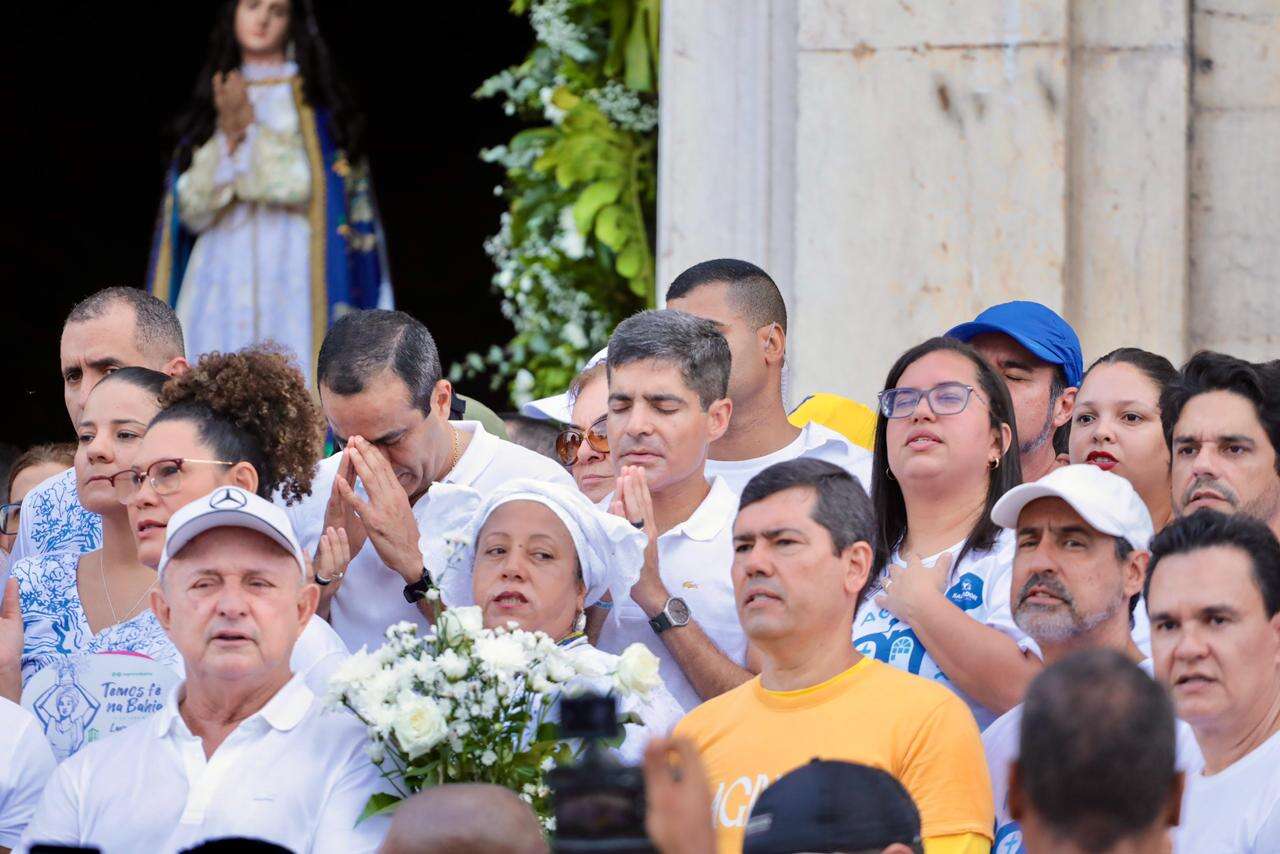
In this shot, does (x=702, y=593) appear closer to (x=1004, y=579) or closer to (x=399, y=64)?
(x=1004, y=579)

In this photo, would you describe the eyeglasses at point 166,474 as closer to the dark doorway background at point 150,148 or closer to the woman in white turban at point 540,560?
the woman in white turban at point 540,560

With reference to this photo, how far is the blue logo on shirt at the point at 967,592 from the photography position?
5469 mm

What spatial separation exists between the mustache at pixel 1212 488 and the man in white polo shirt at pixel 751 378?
1.23 m

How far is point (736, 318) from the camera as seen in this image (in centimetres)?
681

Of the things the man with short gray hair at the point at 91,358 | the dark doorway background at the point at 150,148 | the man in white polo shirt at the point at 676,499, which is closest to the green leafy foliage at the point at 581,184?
the dark doorway background at the point at 150,148

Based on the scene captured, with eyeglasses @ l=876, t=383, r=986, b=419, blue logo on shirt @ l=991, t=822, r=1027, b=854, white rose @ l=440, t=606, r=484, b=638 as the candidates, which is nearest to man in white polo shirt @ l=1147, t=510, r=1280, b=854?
blue logo on shirt @ l=991, t=822, r=1027, b=854

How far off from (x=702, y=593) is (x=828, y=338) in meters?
2.46

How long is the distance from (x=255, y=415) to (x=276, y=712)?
1.15 meters

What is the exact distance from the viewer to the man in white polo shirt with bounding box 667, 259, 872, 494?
6.59 m

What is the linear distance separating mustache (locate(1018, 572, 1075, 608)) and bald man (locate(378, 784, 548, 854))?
1.65 meters

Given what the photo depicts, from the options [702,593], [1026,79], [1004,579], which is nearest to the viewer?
[1004,579]

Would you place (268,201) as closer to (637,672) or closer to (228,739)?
(228,739)

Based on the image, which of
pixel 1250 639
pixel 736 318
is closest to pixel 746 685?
pixel 1250 639

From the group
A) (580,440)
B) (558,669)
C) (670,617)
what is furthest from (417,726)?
(580,440)
